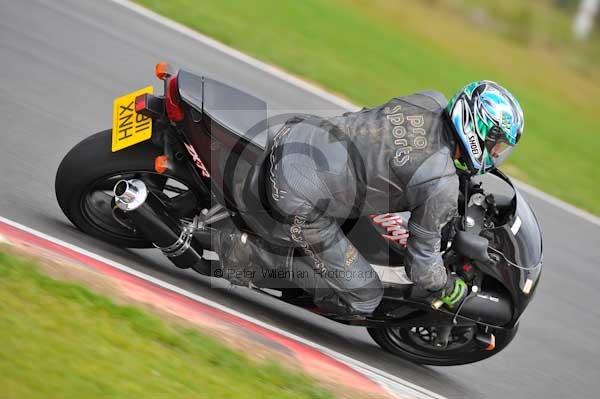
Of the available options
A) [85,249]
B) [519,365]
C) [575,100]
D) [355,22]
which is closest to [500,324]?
[519,365]

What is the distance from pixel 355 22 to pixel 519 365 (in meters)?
7.04

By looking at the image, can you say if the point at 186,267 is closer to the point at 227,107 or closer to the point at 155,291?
the point at 155,291

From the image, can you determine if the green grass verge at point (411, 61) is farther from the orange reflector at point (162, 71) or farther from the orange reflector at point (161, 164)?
the orange reflector at point (161, 164)

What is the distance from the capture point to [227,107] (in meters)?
5.24

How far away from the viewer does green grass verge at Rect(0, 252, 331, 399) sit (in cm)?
387

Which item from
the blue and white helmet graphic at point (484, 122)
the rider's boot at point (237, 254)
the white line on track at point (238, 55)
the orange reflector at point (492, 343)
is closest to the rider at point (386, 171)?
the blue and white helmet graphic at point (484, 122)

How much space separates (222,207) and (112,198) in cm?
72

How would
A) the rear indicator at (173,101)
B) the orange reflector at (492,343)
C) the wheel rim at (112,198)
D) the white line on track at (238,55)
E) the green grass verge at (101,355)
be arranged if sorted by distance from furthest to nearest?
1. the white line on track at (238,55)
2. the orange reflector at (492,343)
3. the wheel rim at (112,198)
4. the rear indicator at (173,101)
5. the green grass verge at (101,355)

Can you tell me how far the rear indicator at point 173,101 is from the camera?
5.14 m

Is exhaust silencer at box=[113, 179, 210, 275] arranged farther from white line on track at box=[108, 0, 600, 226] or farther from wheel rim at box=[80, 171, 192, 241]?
white line on track at box=[108, 0, 600, 226]

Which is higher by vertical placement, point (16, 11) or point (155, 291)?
point (16, 11)

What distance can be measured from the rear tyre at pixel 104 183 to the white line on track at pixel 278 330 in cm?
23

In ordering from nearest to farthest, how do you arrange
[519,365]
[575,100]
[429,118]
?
[429,118]
[519,365]
[575,100]

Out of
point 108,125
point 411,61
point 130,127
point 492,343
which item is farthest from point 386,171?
point 411,61
